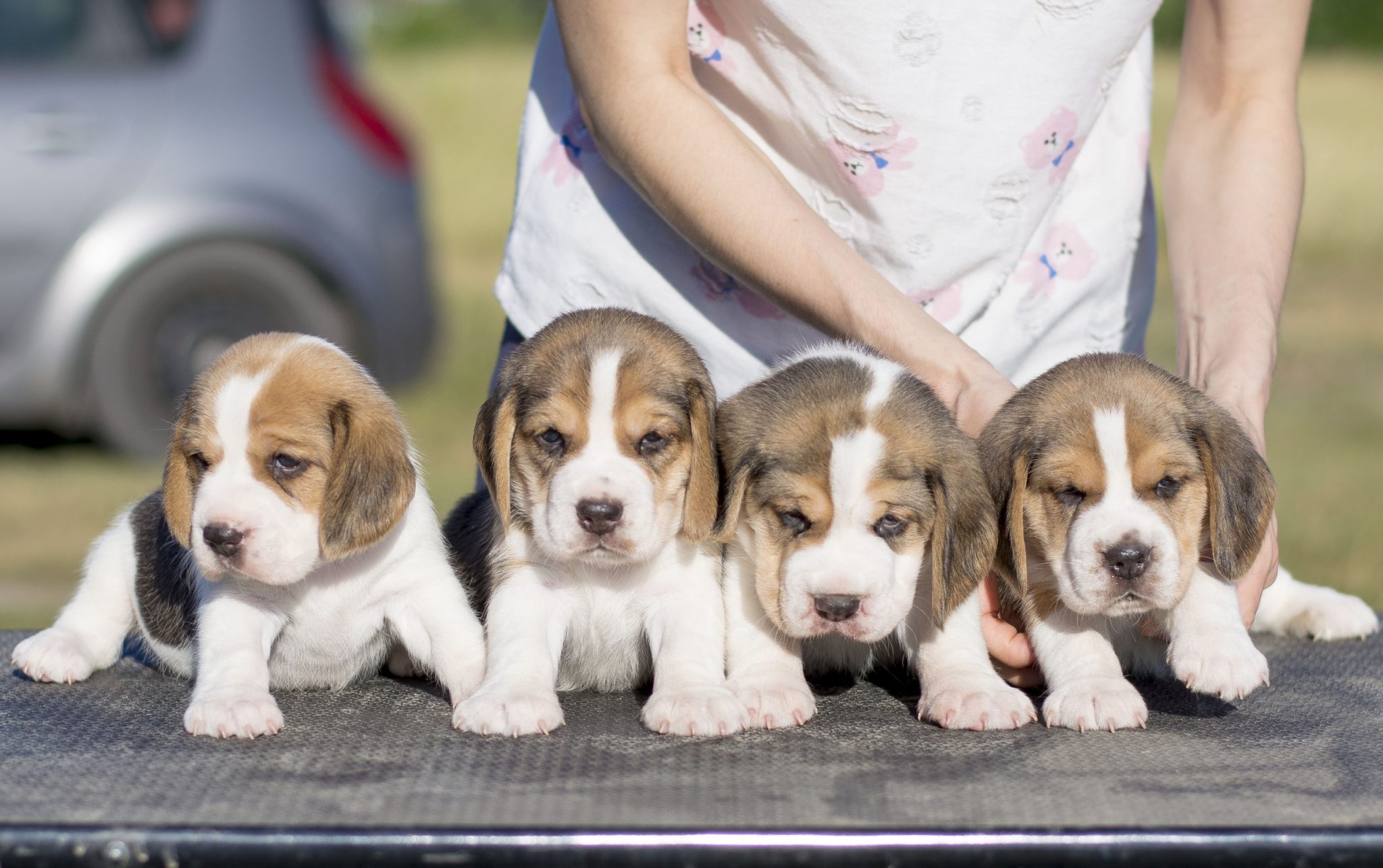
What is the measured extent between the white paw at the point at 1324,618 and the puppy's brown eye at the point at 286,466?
3106mm

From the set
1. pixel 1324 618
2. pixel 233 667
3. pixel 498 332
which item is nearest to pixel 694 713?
pixel 233 667

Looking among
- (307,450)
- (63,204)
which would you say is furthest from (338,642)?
(63,204)

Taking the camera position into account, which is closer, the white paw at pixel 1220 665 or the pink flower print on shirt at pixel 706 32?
the white paw at pixel 1220 665

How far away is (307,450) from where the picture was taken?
3996mm

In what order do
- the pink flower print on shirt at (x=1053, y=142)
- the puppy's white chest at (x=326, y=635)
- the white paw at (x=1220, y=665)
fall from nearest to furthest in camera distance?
the white paw at (x=1220, y=665)
the puppy's white chest at (x=326, y=635)
the pink flower print on shirt at (x=1053, y=142)

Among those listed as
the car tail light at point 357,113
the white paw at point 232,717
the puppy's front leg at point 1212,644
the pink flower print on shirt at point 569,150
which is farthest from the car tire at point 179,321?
the puppy's front leg at point 1212,644

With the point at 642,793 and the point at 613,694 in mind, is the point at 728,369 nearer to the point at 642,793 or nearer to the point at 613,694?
the point at 613,694

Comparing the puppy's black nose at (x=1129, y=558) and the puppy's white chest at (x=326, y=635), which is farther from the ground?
the puppy's black nose at (x=1129, y=558)

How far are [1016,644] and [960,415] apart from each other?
0.61 m

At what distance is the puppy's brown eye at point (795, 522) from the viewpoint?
393 cm

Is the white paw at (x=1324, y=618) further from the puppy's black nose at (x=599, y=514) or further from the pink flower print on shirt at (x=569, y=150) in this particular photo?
the pink flower print on shirt at (x=569, y=150)

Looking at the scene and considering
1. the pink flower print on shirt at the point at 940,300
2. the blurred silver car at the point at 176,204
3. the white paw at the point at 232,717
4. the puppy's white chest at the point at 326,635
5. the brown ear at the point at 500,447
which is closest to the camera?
the white paw at the point at 232,717

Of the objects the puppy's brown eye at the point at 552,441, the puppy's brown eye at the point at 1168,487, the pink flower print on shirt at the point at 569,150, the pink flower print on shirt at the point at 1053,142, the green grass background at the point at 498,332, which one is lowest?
the green grass background at the point at 498,332

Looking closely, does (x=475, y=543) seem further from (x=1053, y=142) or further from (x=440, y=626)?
(x=1053, y=142)
